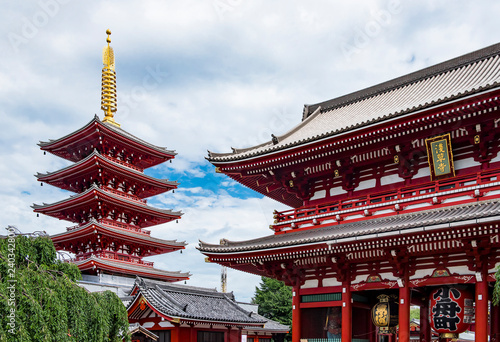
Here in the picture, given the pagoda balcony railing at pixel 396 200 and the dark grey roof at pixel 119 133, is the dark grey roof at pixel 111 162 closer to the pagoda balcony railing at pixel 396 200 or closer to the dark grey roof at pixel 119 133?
the dark grey roof at pixel 119 133

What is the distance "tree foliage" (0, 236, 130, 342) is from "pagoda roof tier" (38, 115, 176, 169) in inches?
977

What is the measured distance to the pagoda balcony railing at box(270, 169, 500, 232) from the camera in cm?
1406

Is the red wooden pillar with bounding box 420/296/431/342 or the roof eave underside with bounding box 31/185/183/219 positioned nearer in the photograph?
the red wooden pillar with bounding box 420/296/431/342

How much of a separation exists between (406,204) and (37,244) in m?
10.6

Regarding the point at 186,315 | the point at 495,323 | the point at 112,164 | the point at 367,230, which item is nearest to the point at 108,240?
the point at 112,164

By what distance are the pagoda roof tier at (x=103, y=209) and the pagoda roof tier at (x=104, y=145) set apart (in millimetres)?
3611

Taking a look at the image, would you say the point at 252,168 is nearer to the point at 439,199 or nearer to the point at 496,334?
the point at 439,199

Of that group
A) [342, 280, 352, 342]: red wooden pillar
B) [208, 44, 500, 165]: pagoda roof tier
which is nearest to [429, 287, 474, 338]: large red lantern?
[342, 280, 352, 342]: red wooden pillar

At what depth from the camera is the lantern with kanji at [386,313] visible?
15859mm

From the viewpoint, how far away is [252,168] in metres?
18.4

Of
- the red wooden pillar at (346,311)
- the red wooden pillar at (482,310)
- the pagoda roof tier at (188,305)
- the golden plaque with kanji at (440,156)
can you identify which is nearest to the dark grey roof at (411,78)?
the golden plaque with kanji at (440,156)

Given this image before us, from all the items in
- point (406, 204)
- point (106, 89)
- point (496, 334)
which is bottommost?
point (496, 334)

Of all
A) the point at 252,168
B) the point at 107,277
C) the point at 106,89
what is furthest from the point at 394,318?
the point at 106,89

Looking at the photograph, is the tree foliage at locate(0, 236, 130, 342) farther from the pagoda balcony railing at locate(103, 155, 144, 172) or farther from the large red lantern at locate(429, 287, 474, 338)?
the pagoda balcony railing at locate(103, 155, 144, 172)
